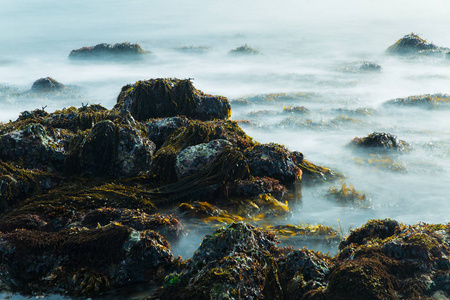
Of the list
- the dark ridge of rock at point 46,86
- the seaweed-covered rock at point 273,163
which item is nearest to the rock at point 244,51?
the dark ridge of rock at point 46,86

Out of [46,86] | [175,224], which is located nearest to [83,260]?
[175,224]

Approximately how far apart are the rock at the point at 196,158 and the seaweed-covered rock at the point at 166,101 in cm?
260

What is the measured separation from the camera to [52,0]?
59688 mm

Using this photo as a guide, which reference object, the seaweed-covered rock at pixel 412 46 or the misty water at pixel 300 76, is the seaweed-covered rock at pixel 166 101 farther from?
the seaweed-covered rock at pixel 412 46

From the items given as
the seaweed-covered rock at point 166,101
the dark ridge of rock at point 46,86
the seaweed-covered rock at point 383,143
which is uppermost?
the dark ridge of rock at point 46,86

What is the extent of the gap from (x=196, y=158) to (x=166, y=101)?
9.86 ft

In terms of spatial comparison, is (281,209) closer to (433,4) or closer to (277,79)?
(277,79)

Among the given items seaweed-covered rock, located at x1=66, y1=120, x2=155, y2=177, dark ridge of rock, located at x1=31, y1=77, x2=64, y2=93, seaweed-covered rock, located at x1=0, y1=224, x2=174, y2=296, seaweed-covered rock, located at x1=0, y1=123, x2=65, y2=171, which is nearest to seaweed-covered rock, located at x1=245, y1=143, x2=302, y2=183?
seaweed-covered rock, located at x1=66, y1=120, x2=155, y2=177

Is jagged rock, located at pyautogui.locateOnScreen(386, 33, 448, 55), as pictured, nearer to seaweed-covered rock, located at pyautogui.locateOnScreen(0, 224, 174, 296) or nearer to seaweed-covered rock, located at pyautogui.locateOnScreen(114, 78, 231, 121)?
seaweed-covered rock, located at pyautogui.locateOnScreen(114, 78, 231, 121)

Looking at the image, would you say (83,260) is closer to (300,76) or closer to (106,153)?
(106,153)

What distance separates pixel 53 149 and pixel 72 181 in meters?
0.74

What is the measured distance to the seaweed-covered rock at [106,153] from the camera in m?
5.88

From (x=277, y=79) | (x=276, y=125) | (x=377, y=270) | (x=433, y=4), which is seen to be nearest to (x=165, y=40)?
(x=277, y=79)

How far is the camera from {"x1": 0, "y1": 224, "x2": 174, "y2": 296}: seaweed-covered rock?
3496 millimetres
